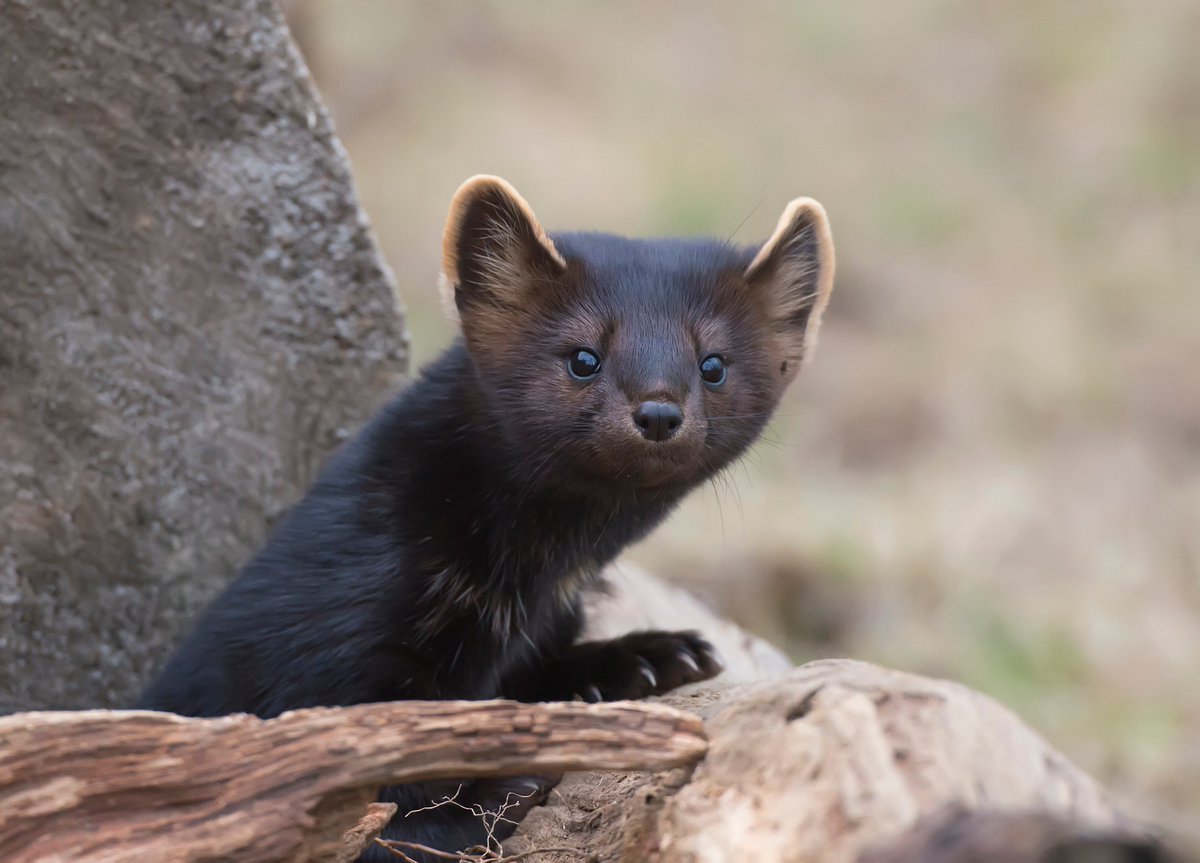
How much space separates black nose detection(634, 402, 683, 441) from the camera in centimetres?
320

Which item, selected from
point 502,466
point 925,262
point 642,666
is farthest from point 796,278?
point 925,262

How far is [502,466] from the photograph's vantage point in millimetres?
3633

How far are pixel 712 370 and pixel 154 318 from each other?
5.79 ft

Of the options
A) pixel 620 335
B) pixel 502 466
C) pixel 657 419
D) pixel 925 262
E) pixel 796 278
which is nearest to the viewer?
pixel 657 419

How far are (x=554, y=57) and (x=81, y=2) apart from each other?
10153mm

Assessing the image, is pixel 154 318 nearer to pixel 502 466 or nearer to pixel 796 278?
pixel 502 466

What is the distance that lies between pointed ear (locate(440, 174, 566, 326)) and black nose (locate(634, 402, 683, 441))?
1.69ft

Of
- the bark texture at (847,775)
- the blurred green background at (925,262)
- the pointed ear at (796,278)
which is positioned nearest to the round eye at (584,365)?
the pointed ear at (796,278)

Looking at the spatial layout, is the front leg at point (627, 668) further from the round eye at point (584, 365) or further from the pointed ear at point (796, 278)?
the round eye at point (584, 365)

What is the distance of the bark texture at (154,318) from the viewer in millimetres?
3908

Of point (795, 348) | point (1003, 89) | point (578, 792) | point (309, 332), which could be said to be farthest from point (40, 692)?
point (1003, 89)

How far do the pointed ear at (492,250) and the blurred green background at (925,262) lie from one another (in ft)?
3.10

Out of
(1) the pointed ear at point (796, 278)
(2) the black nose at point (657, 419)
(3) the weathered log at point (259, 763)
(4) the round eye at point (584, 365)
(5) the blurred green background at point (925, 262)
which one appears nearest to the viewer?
(3) the weathered log at point (259, 763)

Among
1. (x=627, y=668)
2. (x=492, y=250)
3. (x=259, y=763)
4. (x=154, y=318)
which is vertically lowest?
(x=627, y=668)
